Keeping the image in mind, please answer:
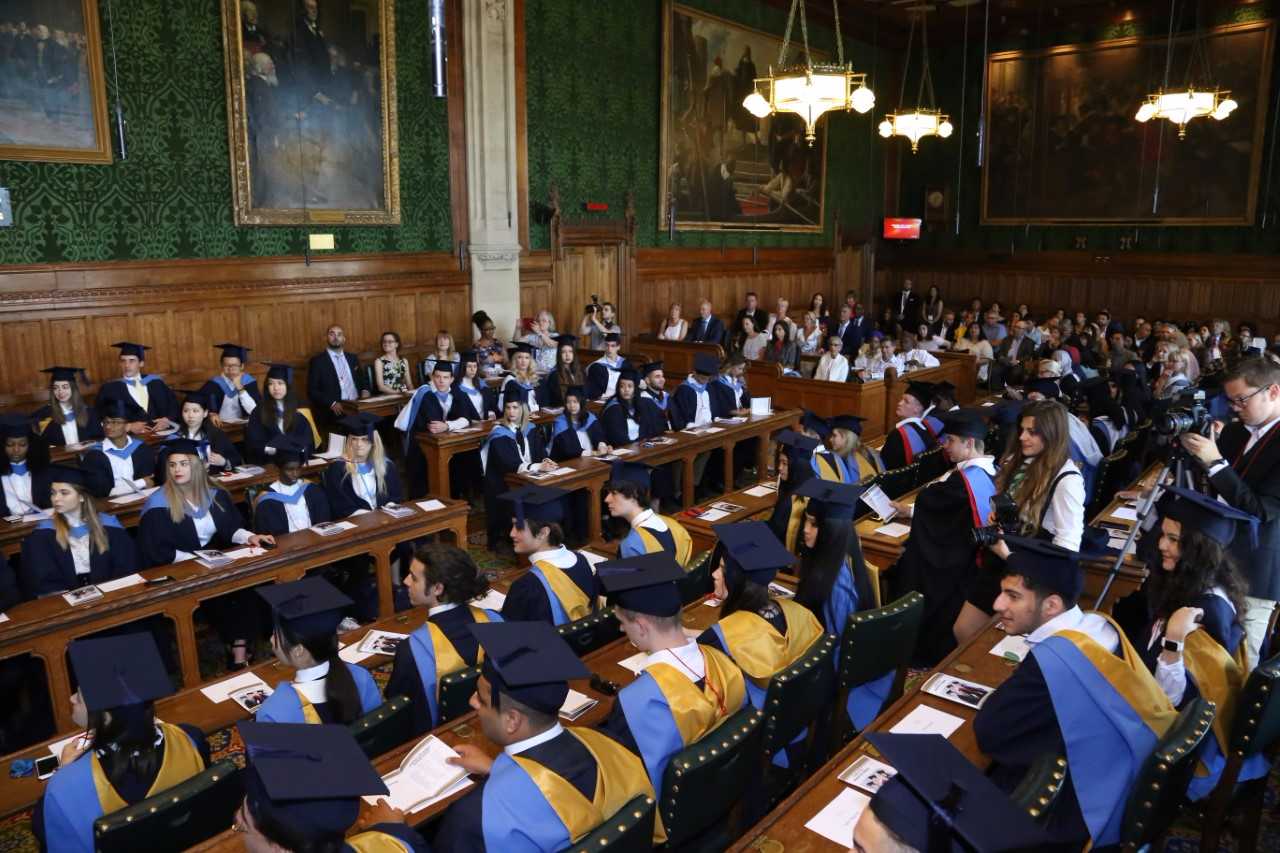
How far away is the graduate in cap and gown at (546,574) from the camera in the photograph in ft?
15.9

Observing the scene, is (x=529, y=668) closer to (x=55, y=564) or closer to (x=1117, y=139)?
(x=55, y=564)

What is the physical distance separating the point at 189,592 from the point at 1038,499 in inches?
195

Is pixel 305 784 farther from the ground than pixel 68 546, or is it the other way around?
pixel 305 784

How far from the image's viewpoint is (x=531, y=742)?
3.03 metres

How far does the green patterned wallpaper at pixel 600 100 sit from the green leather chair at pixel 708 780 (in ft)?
39.9

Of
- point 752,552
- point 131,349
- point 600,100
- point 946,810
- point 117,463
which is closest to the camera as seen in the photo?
point 946,810

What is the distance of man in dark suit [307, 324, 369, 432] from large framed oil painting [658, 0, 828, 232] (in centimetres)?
731

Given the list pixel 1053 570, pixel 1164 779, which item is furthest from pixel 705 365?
pixel 1164 779

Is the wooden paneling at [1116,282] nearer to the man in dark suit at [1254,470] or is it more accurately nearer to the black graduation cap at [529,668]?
the man in dark suit at [1254,470]

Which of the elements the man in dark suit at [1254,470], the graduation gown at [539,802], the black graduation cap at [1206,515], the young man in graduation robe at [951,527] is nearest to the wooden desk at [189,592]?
the graduation gown at [539,802]

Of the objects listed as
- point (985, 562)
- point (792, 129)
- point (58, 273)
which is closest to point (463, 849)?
point (985, 562)

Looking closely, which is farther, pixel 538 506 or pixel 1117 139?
pixel 1117 139

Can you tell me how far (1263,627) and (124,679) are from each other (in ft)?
15.4

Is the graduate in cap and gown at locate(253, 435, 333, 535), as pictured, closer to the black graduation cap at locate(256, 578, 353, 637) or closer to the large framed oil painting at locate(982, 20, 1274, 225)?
the black graduation cap at locate(256, 578, 353, 637)
